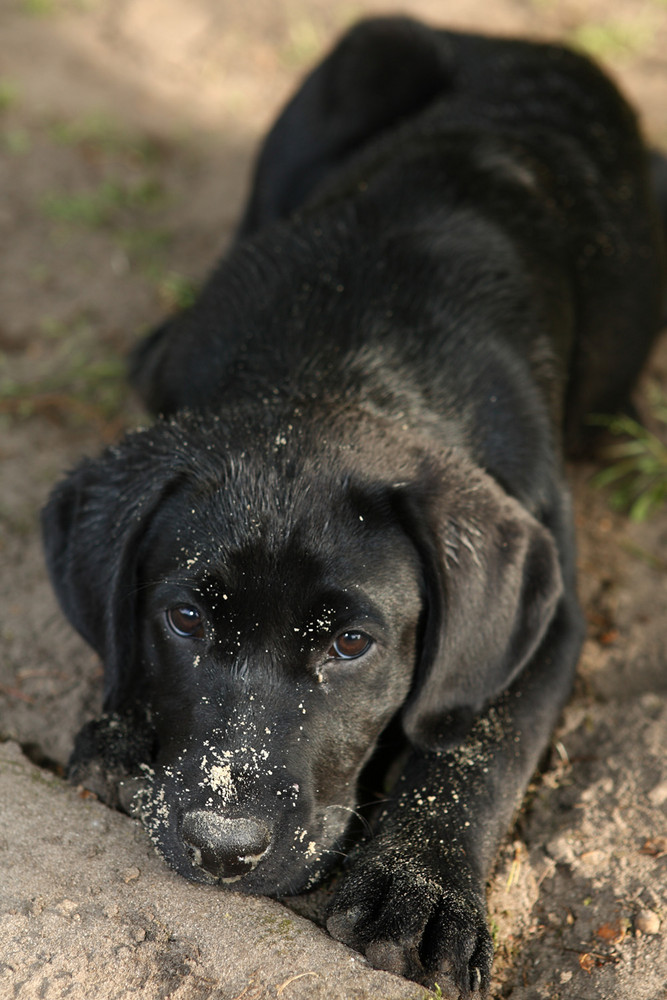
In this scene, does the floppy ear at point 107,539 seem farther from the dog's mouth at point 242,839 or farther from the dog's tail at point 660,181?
the dog's tail at point 660,181

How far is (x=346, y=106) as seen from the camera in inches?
206

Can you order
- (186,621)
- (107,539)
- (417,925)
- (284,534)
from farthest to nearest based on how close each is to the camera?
(107,539) < (186,621) < (284,534) < (417,925)

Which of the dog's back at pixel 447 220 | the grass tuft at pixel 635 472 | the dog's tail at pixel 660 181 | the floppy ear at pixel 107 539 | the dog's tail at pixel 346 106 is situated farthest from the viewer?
the dog's tail at pixel 660 181

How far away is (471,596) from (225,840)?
2.88 ft

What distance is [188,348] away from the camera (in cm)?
360

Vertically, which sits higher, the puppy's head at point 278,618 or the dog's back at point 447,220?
the dog's back at point 447,220

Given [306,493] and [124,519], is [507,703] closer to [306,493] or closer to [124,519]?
[306,493]

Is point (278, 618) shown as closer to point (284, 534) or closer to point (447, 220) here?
point (284, 534)

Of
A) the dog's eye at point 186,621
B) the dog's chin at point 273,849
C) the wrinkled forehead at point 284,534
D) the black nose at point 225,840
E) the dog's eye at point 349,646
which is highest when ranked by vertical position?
the wrinkled forehead at point 284,534

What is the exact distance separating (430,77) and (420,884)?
3893 millimetres

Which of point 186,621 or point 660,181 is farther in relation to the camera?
point 660,181

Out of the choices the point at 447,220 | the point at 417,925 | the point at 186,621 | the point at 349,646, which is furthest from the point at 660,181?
the point at 417,925

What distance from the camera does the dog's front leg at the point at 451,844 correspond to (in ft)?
8.16

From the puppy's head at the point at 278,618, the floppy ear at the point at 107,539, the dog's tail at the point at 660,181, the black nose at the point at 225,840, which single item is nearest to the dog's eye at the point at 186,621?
the puppy's head at the point at 278,618
